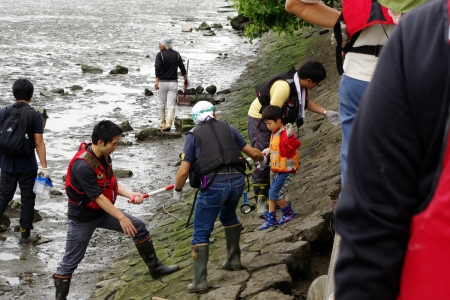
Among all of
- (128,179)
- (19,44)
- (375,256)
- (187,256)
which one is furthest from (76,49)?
(375,256)

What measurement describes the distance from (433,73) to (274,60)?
75.4 feet

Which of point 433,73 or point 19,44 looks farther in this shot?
point 19,44

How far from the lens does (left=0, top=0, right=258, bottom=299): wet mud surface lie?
9344 mm

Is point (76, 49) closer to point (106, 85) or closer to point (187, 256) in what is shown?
point (106, 85)

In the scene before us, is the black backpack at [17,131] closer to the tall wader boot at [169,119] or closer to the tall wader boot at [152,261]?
the tall wader boot at [152,261]

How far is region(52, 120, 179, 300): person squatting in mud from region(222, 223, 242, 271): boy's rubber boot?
1092 millimetres

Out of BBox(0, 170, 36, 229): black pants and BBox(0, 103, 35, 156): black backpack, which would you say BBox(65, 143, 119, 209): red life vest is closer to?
BBox(0, 103, 35, 156): black backpack

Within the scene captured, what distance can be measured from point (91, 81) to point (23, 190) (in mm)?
14513

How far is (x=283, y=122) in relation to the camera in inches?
303

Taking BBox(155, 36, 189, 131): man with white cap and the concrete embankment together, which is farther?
BBox(155, 36, 189, 131): man with white cap

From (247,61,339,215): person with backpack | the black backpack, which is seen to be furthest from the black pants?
(247,61,339,215): person with backpack

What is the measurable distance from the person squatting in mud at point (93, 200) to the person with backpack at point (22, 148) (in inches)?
83.5

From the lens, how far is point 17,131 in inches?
358

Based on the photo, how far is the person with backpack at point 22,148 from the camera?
358 inches
